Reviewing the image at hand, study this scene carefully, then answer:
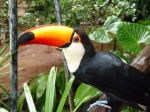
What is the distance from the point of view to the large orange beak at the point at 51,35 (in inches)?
44.4

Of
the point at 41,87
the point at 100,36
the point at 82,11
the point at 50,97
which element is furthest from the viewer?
the point at 82,11

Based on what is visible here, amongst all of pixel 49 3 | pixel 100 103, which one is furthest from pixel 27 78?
pixel 100 103

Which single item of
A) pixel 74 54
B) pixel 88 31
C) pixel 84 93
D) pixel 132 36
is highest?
pixel 74 54

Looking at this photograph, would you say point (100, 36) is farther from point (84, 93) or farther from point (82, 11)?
point (82, 11)

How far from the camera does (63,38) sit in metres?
1.13

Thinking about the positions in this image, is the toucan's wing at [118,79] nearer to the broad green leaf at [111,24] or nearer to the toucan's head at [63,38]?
the toucan's head at [63,38]

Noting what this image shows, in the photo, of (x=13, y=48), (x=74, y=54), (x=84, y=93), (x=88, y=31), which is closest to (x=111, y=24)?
(x=88, y=31)

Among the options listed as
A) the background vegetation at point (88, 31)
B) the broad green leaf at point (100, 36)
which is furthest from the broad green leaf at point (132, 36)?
the broad green leaf at point (100, 36)

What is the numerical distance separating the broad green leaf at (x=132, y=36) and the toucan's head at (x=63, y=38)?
59 cm

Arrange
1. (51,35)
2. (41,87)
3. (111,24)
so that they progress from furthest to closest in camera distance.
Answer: (41,87) < (111,24) < (51,35)

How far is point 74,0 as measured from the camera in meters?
2.26

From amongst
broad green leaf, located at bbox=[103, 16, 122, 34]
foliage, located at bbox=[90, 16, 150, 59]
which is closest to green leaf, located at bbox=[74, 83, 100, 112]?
foliage, located at bbox=[90, 16, 150, 59]

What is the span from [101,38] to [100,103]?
64cm

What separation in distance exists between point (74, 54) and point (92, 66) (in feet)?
0.27
